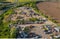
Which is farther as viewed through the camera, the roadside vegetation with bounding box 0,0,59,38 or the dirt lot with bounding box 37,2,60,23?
the dirt lot with bounding box 37,2,60,23

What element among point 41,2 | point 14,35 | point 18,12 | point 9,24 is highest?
point 41,2

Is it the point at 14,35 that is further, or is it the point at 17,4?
the point at 17,4

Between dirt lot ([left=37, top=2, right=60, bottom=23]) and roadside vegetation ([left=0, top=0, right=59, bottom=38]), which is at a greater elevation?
dirt lot ([left=37, top=2, right=60, bottom=23])

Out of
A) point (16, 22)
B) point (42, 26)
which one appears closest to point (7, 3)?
point (16, 22)

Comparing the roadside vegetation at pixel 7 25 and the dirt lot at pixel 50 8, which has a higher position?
the dirt lot at pixel 50 8

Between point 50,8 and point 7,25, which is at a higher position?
point 50,8

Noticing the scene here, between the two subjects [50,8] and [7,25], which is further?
[50,8]

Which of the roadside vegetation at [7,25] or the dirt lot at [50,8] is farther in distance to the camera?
the dirt lot at [50,8]

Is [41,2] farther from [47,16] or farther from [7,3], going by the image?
[7,3]
